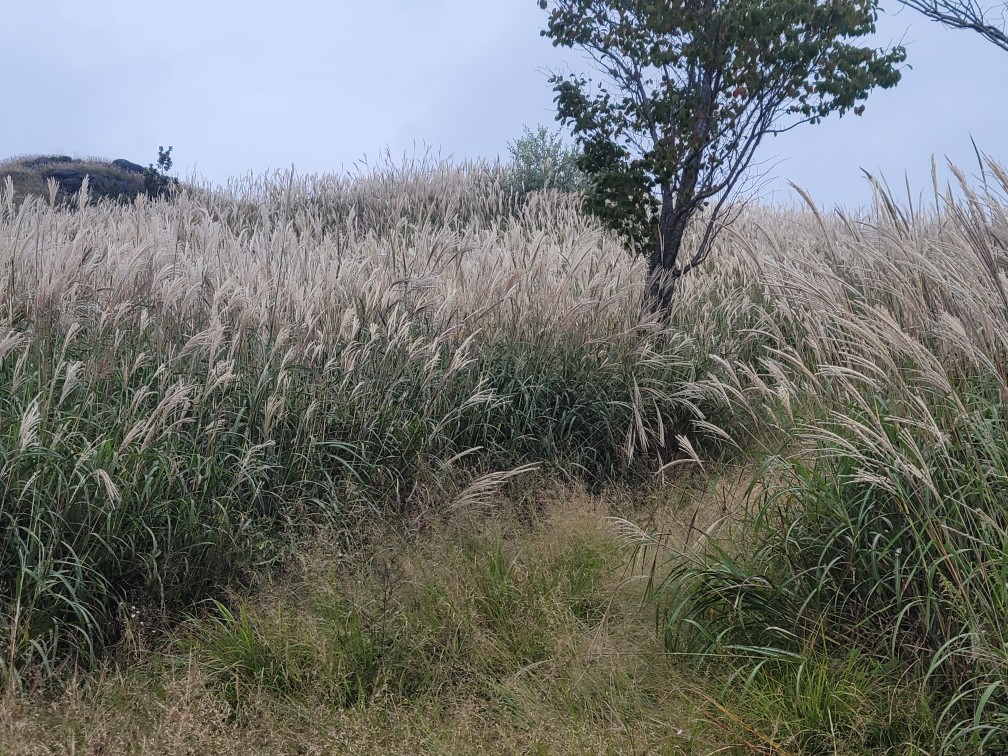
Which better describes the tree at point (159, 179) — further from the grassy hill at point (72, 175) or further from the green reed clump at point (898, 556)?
the green reed clump at point (898, 556)

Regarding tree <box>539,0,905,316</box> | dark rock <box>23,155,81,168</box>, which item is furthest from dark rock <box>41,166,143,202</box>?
tree <box>539,0,905,316</box>

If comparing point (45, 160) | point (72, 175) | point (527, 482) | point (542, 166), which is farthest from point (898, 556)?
point (45, 160)

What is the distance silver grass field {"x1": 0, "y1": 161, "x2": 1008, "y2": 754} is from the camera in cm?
272

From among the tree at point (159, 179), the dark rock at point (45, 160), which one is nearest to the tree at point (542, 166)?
the tree at point (159, 179)

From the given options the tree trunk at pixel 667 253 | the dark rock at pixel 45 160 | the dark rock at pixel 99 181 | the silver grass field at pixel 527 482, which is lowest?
the silver grass field at pixel 527 482

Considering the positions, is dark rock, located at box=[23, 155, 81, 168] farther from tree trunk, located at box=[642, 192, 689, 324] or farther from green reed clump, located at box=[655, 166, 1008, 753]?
green reed clump, located at box=[655, 166, 1008, 753]

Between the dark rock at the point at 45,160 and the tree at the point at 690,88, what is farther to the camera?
the dark rock at the point at 45,160

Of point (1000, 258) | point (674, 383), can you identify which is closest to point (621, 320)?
point (674, 383)

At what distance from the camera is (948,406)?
314cm

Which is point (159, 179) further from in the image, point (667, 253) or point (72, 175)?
point (667, 253)

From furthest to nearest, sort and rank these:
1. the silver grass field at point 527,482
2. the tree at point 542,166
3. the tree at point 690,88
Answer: the tree at point 542,166, the tree at point 690,88, the silver grass field at point 527,482

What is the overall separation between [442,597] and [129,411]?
1734 millimetres

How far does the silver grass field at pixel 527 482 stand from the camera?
2.72 metres

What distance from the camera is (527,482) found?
482 cm
